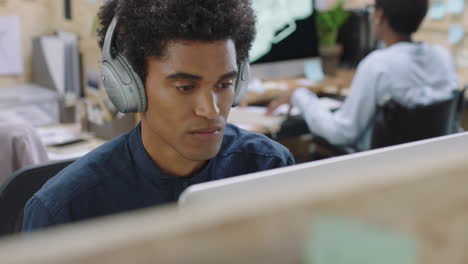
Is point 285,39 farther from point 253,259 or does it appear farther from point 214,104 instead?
point 253,259

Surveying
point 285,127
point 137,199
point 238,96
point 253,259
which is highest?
point 253,259

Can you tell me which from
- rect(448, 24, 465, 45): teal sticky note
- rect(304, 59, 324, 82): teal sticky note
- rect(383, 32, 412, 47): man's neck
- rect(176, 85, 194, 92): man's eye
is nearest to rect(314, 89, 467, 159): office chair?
rect(383, 32, 412, 47): man's neck

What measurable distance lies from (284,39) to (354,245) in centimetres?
243

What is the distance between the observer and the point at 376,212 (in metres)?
0.23

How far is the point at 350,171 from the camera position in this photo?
0.27 metres

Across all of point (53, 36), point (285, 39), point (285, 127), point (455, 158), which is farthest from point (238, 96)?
point (285, 39)

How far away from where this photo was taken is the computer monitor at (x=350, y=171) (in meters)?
0.24

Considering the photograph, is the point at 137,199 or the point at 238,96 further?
the point at 238,96

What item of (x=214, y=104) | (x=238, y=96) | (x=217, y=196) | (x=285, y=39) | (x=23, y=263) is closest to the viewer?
(x=23, y=263)

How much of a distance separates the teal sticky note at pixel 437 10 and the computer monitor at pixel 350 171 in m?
2.74

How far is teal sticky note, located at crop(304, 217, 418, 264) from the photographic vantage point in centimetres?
23

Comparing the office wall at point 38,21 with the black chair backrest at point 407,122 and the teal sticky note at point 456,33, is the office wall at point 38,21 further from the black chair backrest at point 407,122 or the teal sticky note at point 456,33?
the teal sticky note at point 456,33

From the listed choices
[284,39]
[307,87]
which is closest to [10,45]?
[284,39]

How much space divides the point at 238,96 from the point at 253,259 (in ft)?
2.87
